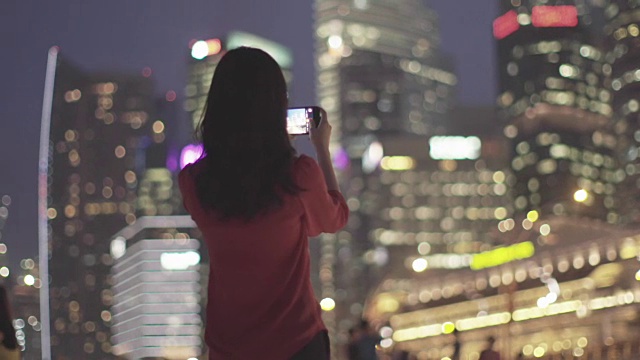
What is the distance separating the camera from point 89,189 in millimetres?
121438

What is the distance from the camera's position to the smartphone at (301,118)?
2.81 m

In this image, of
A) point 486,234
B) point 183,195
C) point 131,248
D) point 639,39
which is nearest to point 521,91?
point 486,234

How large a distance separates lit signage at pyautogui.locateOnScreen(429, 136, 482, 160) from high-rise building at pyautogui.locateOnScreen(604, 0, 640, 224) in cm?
3665

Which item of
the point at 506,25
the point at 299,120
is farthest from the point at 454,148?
the point at 299,120

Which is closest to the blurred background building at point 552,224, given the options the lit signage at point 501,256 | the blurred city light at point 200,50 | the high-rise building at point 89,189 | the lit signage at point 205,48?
the lit signage at point 501,256

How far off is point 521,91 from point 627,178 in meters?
38.1

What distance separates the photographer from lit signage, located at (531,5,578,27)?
517 ft

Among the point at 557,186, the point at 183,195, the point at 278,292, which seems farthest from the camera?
the point at 557,186

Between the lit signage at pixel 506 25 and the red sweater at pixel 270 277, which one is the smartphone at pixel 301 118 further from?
the lit signage at pixel 506 25

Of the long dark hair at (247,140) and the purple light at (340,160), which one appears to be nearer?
the long dark hair at (247,140)

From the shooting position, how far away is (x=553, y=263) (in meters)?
79.8

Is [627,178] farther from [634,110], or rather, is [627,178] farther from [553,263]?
[553,263]

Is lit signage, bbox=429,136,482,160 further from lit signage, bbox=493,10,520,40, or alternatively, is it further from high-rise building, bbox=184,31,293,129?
high-rise building, bbox=184,31,293,129

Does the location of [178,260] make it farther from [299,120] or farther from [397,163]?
[299,120]
